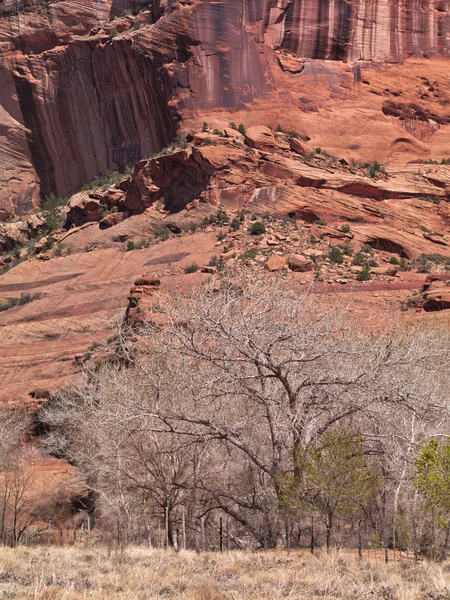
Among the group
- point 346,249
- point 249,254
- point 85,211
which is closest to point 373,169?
point 346,249

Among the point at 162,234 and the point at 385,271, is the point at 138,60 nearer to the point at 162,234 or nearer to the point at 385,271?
the point at 162,234

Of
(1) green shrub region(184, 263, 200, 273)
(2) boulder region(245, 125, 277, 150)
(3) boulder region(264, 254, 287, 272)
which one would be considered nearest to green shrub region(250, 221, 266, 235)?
(1) green shrub region(184, 263, 200, 273)

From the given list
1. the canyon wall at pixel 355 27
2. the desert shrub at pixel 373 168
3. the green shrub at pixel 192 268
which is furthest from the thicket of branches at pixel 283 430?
the canyon wall at pixel 355 27

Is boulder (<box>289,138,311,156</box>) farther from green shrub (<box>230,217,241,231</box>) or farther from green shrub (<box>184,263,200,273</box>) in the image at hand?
green shrub (<box>184,263,200,273</box>)

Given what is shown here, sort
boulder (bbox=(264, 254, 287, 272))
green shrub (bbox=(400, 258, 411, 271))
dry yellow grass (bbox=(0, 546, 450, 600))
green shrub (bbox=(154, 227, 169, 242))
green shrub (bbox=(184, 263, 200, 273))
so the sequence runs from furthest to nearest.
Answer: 1. green shrub (bbox=(154, 227, 169, 242))
2. green shrub (bbox=(400, 258, 411, 271))
3. green shrub (bbox=(184, 263, 200, 273))
4. boulder (bbox=(264, 254, 287, 272))
5. dry yellow grass (bbox=(0, 546, 450, 600))

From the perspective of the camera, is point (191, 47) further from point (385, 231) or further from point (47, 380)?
point (47, 380)

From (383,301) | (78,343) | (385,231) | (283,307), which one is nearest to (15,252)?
(78,343)
